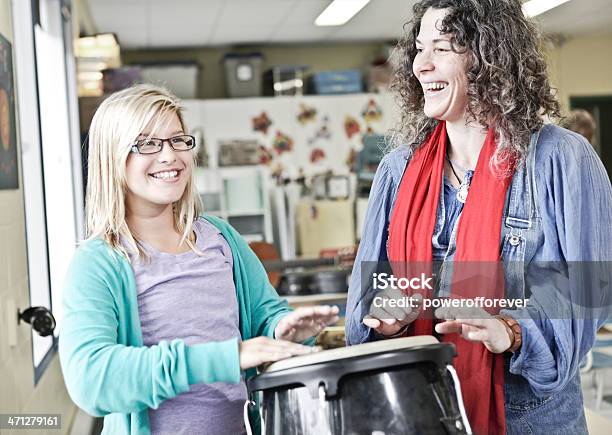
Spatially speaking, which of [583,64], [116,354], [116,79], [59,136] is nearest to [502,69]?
[116,354]

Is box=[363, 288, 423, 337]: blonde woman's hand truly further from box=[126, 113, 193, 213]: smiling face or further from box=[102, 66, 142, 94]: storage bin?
box=[102, 66, 142, 94]: storage bin

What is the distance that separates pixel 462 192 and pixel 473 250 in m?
0.16

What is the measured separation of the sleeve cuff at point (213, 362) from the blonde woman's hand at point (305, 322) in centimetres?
19

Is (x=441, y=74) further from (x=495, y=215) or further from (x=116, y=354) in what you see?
(x=116, y=354)

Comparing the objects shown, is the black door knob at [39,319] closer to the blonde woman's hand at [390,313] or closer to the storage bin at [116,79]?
the blonde woman's hand at [390,313]

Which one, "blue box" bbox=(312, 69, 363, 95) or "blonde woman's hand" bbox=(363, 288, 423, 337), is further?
"blue box" bbox=(312, 69, 363, 95)

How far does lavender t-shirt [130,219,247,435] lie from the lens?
1.50 m

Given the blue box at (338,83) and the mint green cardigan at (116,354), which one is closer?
the mint green cardigan at (116,354)

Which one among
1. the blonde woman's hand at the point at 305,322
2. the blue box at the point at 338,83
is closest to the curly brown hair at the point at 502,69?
the blonde woman's hand at the point at 305,322

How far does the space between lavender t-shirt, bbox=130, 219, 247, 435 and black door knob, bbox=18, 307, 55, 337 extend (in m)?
1.22

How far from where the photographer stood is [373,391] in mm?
1295

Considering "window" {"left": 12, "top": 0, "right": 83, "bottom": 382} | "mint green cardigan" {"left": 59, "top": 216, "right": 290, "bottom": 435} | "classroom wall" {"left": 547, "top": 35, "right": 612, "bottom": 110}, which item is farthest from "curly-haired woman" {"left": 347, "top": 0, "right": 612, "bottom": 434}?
"classroom wall" {"left": 547, "top": 35, "right": 612, "bottom": 110}

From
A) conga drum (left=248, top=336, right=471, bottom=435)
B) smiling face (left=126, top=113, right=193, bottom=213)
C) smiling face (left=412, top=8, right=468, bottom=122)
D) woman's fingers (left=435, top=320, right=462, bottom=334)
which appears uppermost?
smiling face (left=412, top=8, right=468, bottom=122)

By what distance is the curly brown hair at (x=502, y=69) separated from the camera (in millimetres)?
1668
